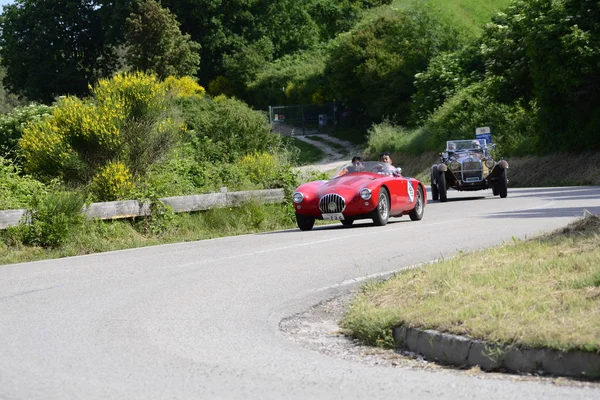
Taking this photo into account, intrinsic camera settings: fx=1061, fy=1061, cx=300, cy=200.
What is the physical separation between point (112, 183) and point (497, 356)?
44.4ft

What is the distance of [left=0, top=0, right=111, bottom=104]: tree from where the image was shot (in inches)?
3098

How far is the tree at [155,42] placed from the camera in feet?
230

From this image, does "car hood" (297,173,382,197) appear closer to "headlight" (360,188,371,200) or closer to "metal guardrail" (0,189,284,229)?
"headlight" (360,188,371,200)

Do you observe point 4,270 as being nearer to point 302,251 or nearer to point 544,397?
point 302,251

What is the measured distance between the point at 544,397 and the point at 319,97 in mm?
71496

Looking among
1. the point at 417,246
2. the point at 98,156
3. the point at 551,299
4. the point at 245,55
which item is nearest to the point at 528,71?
the point at 98,156

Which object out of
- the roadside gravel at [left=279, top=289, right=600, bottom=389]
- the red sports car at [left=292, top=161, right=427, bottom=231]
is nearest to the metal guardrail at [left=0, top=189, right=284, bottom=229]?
the red sports car at [left=292, top=161, right=427, bottom=231]

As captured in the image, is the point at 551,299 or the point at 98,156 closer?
the point at 551,299

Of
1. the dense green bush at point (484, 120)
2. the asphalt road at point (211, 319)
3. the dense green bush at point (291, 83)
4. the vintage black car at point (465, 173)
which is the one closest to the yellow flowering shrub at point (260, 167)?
the asphalt road at point (211, 319)

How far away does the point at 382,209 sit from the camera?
1958 cm

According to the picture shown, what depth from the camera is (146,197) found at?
62.2 ft

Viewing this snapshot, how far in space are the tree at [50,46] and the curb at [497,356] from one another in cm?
7185

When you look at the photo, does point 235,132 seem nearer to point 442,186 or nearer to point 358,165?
point 442,186

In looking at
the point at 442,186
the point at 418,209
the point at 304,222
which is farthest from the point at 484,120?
the point at 304,222
